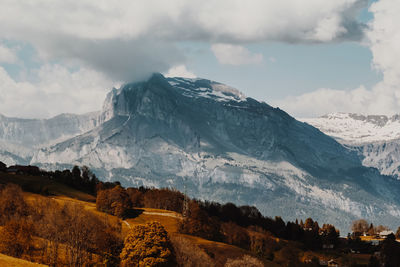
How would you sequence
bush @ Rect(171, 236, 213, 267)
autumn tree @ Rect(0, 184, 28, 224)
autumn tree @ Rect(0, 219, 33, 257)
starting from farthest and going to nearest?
1. autumn tree @ Rect(0, 184, 28, 224)
2. bush @ Rect(171, 236, 213, 267)
3. autumn tree @ Rect(0, 219, 33, 257)

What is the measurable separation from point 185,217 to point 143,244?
8924 centimetres

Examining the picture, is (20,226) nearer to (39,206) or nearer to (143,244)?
(143,244)

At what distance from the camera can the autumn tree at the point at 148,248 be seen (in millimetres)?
109812

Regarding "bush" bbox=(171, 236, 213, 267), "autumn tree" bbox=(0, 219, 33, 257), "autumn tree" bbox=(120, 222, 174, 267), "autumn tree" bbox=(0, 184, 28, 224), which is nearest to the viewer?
"autumn tree" bbox=(0, 219, 33, 257)

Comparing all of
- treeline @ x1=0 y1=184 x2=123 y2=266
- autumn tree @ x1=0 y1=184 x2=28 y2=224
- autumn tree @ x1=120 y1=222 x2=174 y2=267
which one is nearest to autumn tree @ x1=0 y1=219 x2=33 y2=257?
treeline @ x1=0 y1=184 x2=123 y2=266

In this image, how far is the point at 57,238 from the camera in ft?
386

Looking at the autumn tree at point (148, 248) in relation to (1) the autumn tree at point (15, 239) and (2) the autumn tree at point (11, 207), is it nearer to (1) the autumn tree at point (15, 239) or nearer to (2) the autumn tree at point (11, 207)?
(1) the autumn tree at point (15, 239)

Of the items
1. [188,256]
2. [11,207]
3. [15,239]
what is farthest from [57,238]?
[11,207]

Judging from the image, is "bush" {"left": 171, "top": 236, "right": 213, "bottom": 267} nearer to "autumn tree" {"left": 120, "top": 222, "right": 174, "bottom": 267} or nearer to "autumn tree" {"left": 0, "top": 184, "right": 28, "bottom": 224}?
"autumn tree" {"left": 120, "top": 222, "right": 174, "bottom": 267}

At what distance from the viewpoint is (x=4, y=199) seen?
148 meters

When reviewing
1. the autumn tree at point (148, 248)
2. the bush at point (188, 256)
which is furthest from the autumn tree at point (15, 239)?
the bush at point (188, 256)

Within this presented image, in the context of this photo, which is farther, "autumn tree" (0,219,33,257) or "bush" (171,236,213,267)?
"bush" (171,236,213,267)

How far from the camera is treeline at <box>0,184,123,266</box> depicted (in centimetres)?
10981

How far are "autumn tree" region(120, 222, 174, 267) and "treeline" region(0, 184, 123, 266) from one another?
28.5 feet
